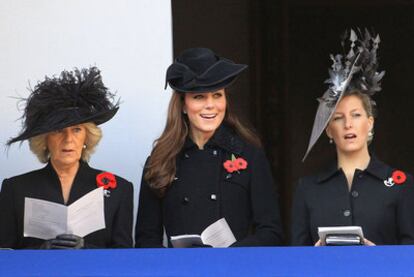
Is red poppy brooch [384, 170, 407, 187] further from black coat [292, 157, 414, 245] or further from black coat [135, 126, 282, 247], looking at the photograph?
black coat [135, 126, 282, 247]

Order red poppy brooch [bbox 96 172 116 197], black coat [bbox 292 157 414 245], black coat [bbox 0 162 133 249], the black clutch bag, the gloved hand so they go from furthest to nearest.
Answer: red poppy brooch [bbox 96 172 116 197]
black coat [bbox 0 162 133 249]
black coat [bbox 292 157 414 245]
the gloved hand
the black clutch bag

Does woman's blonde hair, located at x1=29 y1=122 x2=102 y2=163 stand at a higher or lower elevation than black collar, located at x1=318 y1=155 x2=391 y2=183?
higher

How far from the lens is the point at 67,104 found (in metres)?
5.00

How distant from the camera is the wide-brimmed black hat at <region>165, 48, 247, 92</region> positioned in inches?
192

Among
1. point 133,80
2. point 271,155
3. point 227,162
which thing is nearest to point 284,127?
point 271,155

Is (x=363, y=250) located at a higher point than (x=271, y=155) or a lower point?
lower

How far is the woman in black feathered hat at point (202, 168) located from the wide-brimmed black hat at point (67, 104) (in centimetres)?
29

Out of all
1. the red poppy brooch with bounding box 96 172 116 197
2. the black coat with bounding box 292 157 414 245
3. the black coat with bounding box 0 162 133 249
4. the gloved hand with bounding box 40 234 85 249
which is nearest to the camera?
the gloved hand with bounding box 40 234 85 249

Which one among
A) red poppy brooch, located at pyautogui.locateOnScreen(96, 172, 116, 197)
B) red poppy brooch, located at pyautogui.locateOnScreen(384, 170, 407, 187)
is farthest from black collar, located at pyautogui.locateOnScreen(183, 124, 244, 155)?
red poppy brooch, located at pyautogui.locateOnScreen(384, 170, 407, 187)

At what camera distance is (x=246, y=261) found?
378cm

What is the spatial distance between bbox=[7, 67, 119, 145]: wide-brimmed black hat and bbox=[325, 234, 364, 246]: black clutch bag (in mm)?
1142

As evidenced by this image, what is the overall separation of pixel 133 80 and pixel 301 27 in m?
2.61

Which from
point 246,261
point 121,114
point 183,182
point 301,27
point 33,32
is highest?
point 301,27

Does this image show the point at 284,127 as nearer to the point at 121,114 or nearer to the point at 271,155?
the point at 271,155
